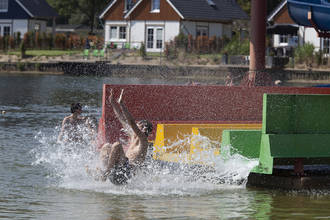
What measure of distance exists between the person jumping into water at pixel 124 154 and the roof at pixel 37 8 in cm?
6653

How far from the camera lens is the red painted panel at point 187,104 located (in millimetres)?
16609

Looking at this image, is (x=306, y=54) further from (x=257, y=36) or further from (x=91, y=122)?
(x=91, y=122)

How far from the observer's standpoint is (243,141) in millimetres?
13750

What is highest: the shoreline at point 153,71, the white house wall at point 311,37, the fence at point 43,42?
the white house wall at point 311,37

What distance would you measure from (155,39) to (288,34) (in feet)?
42.0

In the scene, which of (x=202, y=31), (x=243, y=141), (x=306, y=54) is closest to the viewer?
(x=243, y=141)

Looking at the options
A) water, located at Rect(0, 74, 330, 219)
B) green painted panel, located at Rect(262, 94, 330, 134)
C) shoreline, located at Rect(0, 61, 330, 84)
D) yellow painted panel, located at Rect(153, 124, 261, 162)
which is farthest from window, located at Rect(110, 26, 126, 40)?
green painted panel, located at Rect(262, 94, 330, 134)

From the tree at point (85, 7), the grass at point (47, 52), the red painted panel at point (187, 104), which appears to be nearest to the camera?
the red painted panel at point (187, 104)

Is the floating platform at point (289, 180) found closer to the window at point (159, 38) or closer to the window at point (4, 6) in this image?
the window at point (159, 38)

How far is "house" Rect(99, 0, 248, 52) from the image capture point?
68875mm

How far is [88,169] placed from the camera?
1352cm

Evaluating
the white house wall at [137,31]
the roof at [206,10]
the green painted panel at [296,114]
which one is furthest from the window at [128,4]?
the green painted panel at [296,114]

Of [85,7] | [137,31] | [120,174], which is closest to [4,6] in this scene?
[137,31]

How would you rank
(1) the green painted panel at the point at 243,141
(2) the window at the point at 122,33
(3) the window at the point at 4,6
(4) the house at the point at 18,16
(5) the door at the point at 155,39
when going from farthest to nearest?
1. (3) the window at the point at 4,6
2. (4) the house at the point at 18,16
3. (2) the window at the point at 122,33
4. (5) the door at the point at 155,39
5. (1) the green painted panel at the point at 243,141
